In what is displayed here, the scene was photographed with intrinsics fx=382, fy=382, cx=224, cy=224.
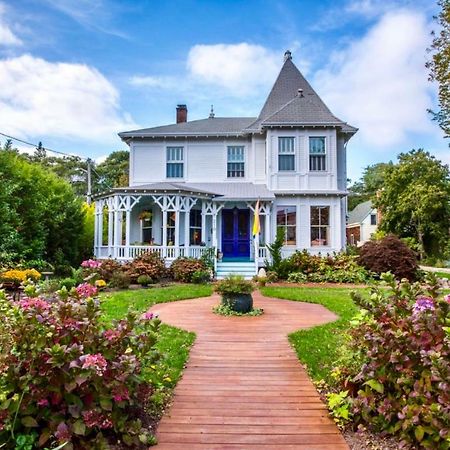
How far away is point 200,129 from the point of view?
18781 mm

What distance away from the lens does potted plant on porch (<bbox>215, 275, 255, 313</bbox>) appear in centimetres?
873

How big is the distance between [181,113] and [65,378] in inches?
793

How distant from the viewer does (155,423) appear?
3.80 meters

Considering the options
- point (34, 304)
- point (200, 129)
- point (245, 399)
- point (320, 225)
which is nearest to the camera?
point (34, 304)

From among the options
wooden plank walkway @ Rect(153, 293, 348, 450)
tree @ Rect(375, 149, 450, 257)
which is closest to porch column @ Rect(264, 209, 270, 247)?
wooden plank walkway @ Rect(153, 293, 348, 450)

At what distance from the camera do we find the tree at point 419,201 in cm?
2844

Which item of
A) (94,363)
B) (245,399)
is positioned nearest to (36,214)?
(245,399)

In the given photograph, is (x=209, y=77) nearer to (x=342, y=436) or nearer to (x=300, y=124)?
(x=300, y=124)

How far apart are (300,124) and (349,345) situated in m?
13.9

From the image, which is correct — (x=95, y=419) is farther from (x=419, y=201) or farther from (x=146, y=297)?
(x=419, y=201)

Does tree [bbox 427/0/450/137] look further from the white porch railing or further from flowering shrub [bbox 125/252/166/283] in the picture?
flowering shrub [bbox 125/252/166/283]

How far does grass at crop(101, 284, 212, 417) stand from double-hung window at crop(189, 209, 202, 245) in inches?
209

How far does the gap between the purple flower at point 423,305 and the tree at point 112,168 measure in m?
39.9

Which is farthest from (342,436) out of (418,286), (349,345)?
(418,286)
